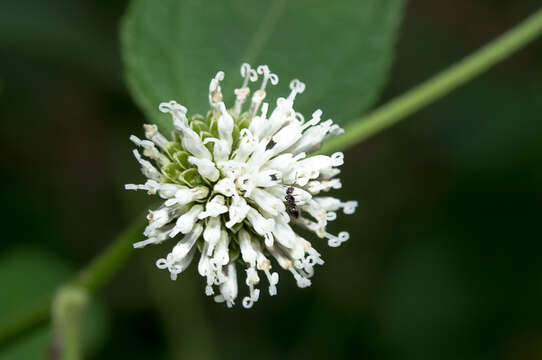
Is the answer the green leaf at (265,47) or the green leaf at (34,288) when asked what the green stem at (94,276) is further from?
the green leaf at (34,288)

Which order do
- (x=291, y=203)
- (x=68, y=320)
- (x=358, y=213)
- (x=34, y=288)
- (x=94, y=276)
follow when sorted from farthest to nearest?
(x=358, y=213)
(x=34, y=288)
(x=94, y=276)
(x=68, y=320)
(x=291, y=203)

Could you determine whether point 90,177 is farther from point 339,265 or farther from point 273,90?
point 273,90

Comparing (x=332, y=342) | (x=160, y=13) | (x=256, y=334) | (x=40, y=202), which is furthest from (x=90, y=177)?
(x=160, y=13)

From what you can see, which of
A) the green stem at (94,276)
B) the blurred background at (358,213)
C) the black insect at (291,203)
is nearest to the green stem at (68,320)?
the green stem at (94,276)

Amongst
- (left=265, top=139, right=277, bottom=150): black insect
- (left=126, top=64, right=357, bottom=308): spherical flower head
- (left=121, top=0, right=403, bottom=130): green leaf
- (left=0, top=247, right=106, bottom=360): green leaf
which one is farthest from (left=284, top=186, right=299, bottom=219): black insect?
(left=0, top=247, right=106, bottom=360): green leaf

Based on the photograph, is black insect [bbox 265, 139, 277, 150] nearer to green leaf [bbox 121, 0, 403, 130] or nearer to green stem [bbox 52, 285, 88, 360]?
green leaf [bbox 121, 0, 403, 130]

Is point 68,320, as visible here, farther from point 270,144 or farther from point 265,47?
point 265,47

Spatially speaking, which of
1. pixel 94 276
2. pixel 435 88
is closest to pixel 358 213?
pixel 435 88
